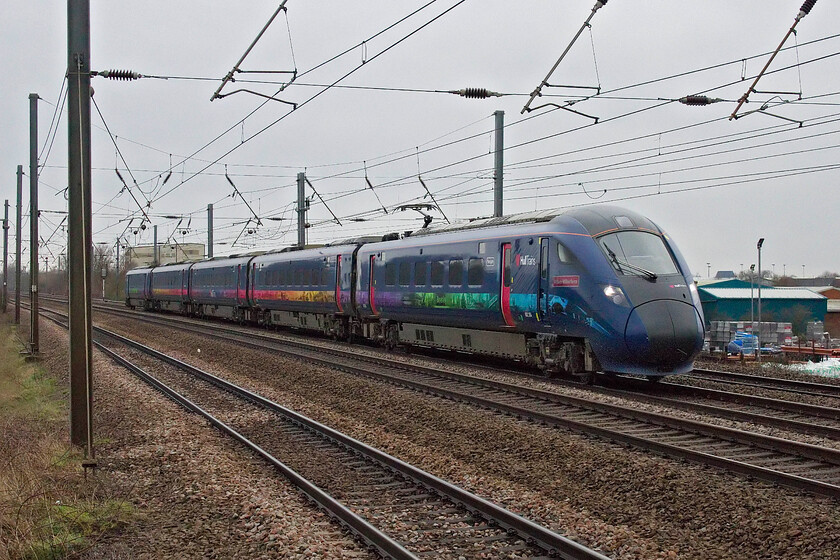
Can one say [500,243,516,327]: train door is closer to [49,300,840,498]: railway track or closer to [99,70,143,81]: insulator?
Result: [49,300,840,498]: railway track

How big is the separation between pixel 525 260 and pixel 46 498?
1012 cm

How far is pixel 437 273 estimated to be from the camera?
742 inches

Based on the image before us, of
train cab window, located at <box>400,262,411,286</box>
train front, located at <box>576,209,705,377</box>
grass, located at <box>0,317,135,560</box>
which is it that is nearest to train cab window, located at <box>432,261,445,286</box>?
train cab window, located at <box>400,262,411,286</box>

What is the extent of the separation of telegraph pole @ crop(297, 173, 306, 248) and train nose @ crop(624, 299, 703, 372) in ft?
70.5

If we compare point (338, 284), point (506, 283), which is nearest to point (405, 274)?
point (506, 283)

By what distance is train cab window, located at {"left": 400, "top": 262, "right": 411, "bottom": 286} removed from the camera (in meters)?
20.4

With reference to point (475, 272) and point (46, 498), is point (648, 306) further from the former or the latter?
point (46, 498)

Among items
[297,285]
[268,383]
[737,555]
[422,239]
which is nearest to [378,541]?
[737,555]

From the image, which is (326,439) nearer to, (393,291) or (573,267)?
(573,267)

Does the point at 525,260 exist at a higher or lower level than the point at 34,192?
lower

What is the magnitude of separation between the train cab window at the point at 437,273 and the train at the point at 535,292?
0.09 ft

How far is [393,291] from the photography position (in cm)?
2133

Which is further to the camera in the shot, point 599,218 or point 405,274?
point 405,274

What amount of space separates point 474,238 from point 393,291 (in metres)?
4.45
